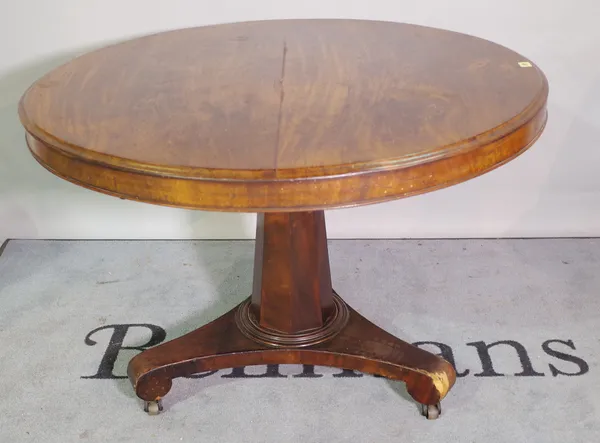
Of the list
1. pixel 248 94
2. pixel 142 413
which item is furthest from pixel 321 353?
pixel 248 94

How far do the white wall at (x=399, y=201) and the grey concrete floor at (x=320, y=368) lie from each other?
0.06m

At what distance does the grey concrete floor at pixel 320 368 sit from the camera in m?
1.46

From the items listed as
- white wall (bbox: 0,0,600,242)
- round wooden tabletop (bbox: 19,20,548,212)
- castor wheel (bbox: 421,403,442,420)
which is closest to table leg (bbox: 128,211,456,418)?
castor wheel (bbox: 421,403,442,420)

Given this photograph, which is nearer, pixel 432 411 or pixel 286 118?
pixel 286 118

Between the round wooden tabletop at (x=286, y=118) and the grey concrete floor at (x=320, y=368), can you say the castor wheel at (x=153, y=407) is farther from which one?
the round wooden tabletop at (x=286, y=118)

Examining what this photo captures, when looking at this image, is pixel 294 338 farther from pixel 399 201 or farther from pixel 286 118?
pixel 399 201

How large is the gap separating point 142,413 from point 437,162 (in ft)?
2.77

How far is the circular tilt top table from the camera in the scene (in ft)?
3.24

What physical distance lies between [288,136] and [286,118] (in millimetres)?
81

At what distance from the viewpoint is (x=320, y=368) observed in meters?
1.62

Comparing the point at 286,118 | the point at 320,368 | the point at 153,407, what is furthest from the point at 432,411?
the point at 286,118

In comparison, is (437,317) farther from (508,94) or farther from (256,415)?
(508,94)

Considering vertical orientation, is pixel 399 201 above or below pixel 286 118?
below

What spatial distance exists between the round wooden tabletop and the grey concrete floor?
60 cm
